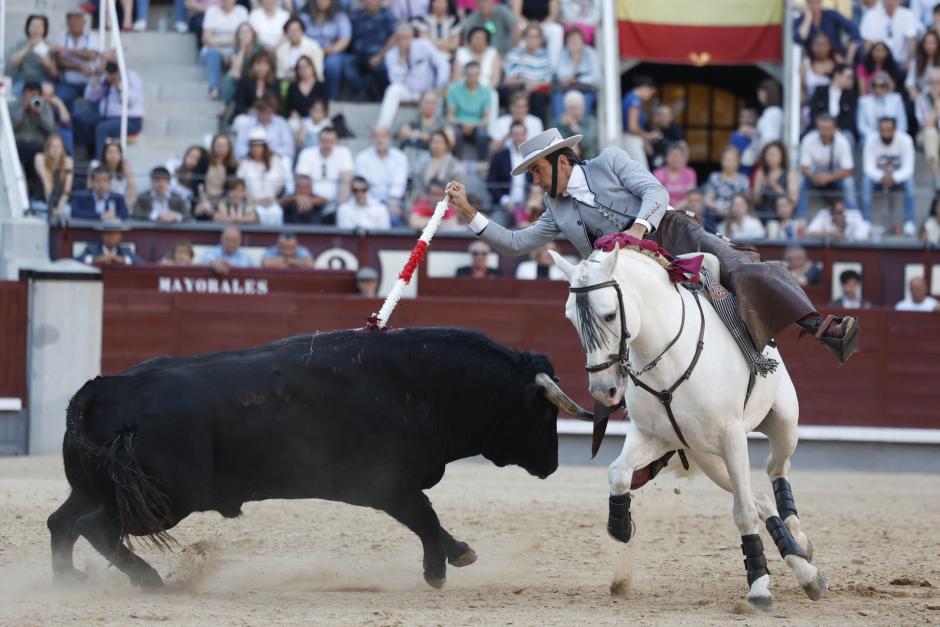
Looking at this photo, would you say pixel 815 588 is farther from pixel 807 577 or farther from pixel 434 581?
pixel 434 581

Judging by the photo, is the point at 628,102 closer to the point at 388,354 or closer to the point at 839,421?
the point at 839,421

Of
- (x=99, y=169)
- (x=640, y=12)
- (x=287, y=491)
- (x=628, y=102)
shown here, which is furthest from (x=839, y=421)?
(x=287, y=491)

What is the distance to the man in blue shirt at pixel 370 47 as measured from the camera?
1345 centimetres

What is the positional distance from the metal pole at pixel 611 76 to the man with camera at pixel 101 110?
383 cm

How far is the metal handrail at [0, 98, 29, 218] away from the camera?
11.8 metres

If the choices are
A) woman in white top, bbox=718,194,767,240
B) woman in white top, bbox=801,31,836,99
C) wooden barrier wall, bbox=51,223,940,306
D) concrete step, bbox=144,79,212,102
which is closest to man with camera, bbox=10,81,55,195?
wooden barrier wall, bbox=51,223,940,306

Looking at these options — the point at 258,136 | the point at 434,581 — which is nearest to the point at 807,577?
the point at 434,581

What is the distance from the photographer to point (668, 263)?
18.9ft

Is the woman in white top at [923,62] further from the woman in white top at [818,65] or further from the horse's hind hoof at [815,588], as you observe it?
the horse's hind hoof at [815,588]

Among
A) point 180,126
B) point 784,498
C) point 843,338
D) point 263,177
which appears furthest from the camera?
point 180,126

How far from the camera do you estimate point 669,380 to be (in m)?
5.64

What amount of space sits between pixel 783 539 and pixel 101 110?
843cm

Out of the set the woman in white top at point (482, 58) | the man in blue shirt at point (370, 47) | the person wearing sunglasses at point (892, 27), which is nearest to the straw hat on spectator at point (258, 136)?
the man in blue shirt at point (370, 47)

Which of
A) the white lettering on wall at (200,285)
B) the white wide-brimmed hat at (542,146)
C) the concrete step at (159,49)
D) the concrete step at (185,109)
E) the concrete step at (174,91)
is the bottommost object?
the white lettering on wall at (200,285)
